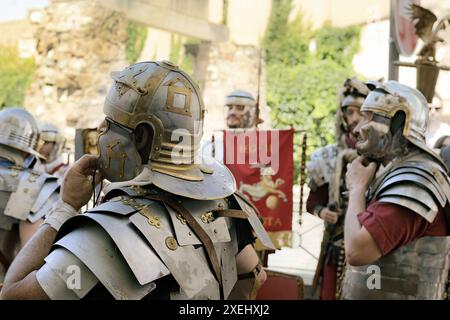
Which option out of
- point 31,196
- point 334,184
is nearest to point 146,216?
point 31,196

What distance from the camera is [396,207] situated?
10.0 ft

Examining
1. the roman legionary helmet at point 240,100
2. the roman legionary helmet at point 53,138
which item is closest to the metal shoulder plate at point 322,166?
the roman legionary helmet at point 240,100

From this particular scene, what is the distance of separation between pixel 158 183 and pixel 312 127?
1829 cm

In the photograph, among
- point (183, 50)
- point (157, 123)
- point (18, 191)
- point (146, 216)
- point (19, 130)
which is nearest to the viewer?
point (146, 216)

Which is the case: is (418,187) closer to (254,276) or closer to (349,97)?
(254,276)

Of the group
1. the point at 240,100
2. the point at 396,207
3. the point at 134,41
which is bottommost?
the point at 396,207

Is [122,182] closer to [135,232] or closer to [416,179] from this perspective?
[135,232]

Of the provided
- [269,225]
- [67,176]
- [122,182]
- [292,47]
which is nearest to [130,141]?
[122,182]

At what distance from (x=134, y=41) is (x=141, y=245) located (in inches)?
808

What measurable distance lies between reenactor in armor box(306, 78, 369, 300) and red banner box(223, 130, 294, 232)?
31 centimetres

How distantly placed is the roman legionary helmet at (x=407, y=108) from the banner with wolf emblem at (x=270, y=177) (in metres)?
2.08

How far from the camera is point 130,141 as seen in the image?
2.22 meters

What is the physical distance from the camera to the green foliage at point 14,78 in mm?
25828

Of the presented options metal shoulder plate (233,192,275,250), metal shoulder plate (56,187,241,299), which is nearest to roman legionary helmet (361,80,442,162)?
metal shoulder plate (233,192,275,250)
